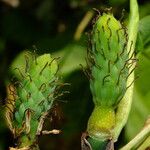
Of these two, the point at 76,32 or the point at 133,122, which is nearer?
the point at 133,122

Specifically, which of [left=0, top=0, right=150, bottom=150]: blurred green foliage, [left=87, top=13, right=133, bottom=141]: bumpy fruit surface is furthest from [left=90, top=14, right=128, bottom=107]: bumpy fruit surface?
[left=0, top=0, right=150, bottom=150]: blurred green foliage

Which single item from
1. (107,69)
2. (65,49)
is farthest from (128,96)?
(65,49)

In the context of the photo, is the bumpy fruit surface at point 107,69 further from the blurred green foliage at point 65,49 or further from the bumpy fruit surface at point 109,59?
the blurred green foliage at point 65,49

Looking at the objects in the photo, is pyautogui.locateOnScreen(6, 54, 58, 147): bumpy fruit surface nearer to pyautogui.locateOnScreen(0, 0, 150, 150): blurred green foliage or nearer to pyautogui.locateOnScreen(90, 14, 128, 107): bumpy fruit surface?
pyautogui.locateOnScreen(90, 14, 128, 107): bumpy fruit surface

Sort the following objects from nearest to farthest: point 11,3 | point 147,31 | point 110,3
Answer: point 147,31 → point 110,3 → point 11,3

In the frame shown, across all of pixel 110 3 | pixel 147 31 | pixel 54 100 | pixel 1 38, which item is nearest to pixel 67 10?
pixel 1 38

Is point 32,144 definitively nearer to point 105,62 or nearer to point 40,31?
point 105,62

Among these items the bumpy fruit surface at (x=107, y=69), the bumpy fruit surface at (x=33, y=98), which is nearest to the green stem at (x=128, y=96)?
the bumpy fruit surface at (x=107, y=69)
